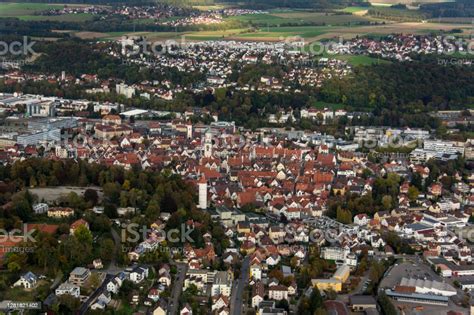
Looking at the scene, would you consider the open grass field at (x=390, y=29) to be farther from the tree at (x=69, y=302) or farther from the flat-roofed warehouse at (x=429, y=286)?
the tree at (x=69, y=302)

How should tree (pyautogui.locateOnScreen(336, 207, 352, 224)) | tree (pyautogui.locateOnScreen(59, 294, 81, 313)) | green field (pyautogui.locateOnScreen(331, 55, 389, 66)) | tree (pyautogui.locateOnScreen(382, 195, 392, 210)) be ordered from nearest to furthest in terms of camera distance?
tree (pyautogui.locateOnScreen(59, 294, 81, 313)) < tree (pyautogui.locateOnScreen(336, 207, 352, 224)) < tree (pyautogui.locateOnScreen(382, 195, 392, 210)) < green field (pyautogui.locateOnScreen(331, 55, 389, 66))

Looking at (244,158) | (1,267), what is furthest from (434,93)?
(1,267)

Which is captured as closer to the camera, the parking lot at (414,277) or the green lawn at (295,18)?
the parking lot at (414,277)

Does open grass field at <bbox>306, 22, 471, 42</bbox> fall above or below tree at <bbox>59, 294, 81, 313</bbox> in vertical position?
above

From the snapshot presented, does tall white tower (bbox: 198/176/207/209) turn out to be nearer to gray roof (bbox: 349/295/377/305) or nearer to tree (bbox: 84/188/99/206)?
tree (bbox: 84/188/99/206)

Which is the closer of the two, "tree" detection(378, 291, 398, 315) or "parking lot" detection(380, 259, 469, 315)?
"tree" detection(378, 291, 398, 315)

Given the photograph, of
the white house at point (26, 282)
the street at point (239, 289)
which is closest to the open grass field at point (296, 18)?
the street at point (239, 289)

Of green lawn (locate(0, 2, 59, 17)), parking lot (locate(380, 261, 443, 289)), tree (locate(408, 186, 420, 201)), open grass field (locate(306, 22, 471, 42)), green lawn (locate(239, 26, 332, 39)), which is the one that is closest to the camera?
parking lot (locate(380, 261, 443, 289))

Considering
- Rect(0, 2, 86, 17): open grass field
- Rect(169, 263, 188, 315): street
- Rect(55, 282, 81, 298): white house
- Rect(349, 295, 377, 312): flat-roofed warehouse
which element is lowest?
Rect(169, 263, 188, 315): street

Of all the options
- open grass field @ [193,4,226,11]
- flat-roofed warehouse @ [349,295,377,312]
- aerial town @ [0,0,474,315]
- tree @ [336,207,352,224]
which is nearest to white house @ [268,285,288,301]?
aerial town @ [0,0,474,315]

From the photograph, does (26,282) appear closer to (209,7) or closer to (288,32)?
(288,32)
